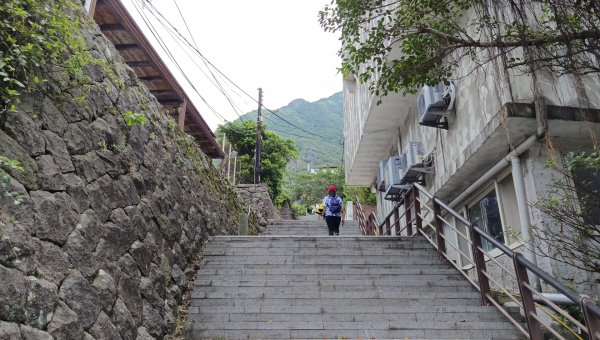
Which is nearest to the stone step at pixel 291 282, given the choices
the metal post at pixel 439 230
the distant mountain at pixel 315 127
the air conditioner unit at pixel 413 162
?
the metal post at pixel 439 230

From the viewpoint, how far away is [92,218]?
3545 mm

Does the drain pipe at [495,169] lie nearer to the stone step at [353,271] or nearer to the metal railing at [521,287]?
the metal railing at [521,287]

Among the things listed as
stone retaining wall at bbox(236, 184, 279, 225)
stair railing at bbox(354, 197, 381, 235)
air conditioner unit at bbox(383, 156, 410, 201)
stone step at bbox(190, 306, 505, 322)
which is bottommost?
stone step at bbox(190, 306, 505, 322)

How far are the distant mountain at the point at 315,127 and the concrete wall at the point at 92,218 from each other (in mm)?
61697

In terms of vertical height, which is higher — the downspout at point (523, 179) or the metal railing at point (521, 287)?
the downspout at point (523, 179)

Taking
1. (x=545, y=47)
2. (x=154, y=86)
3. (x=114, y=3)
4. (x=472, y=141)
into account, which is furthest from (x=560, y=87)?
(x=154, y=86)

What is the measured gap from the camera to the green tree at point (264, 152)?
22625 millimetres

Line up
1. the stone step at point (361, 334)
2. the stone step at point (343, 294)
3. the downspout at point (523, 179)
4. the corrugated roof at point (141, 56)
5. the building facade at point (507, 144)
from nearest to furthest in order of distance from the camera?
1. the stone step at point (361, 334)
2. the building facade at point (507, 144)
3. the downspout at point (523, 179)
4. the stone step at point (343, 294)
5. the corrugated roof at point (141, 56)

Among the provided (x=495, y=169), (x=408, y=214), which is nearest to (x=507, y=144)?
(x=495, y=169)

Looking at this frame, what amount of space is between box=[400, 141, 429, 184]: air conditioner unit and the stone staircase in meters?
2.22

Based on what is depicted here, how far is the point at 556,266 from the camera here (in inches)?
188

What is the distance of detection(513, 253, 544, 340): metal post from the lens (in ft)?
12.3

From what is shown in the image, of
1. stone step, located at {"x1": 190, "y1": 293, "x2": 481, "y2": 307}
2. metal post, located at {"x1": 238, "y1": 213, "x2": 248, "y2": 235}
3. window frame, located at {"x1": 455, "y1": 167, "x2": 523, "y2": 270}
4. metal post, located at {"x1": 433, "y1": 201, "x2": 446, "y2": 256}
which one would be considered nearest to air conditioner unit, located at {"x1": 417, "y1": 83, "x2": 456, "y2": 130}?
window frame, located at {"x1": 455, "y1": 167, "x2": 523, "y2": 270}

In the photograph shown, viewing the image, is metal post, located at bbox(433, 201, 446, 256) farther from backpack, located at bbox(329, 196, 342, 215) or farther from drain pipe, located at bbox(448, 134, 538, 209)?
backpack, located at bbox(329, 196, 342, 215)
